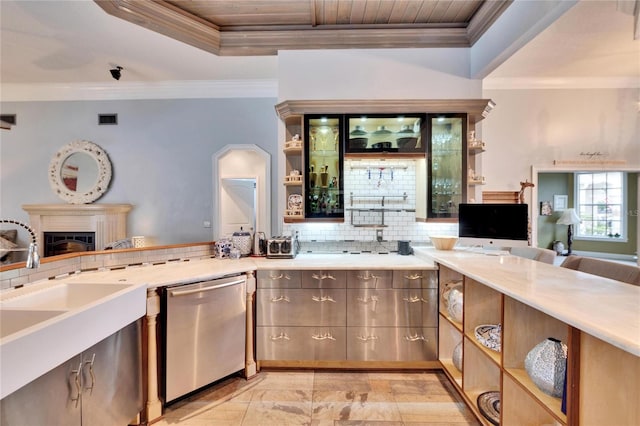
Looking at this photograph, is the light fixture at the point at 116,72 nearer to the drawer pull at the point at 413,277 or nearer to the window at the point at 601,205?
the drawer pull at the point at 413,277

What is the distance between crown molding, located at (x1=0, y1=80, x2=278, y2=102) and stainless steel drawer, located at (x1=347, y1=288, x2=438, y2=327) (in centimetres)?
318

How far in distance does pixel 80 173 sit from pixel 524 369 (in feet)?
18.4

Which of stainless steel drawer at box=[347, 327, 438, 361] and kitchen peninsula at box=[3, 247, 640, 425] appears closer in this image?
kitchen peninsula at box=[3, 247, 640, 425]

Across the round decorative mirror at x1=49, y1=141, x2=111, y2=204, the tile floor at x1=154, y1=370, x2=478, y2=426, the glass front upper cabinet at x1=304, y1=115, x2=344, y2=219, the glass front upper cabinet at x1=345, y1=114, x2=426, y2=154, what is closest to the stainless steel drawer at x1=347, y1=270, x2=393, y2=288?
the glass front upper cabinet at x1=304, y1=115, x2=344, y2=219

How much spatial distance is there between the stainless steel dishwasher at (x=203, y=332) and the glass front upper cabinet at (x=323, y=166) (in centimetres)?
104

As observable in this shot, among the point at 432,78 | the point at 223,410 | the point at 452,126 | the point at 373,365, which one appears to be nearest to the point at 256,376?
the point at 223,410

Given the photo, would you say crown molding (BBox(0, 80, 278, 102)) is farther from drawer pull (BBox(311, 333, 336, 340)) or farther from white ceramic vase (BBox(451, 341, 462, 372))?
white ceramic vase (BBox(451, 341, 462, 372))

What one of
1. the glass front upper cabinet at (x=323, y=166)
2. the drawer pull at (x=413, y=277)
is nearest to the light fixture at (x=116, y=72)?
the glass front upper cabinet at (x=323, y=166)

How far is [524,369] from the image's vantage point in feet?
4.72

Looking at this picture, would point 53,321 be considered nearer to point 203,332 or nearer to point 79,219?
point 203,332

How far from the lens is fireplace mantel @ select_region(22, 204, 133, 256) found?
4059 millimetres

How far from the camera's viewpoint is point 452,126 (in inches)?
111

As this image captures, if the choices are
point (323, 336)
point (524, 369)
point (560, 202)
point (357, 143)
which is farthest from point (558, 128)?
point (323, 336)

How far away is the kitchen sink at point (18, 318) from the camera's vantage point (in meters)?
1.37
